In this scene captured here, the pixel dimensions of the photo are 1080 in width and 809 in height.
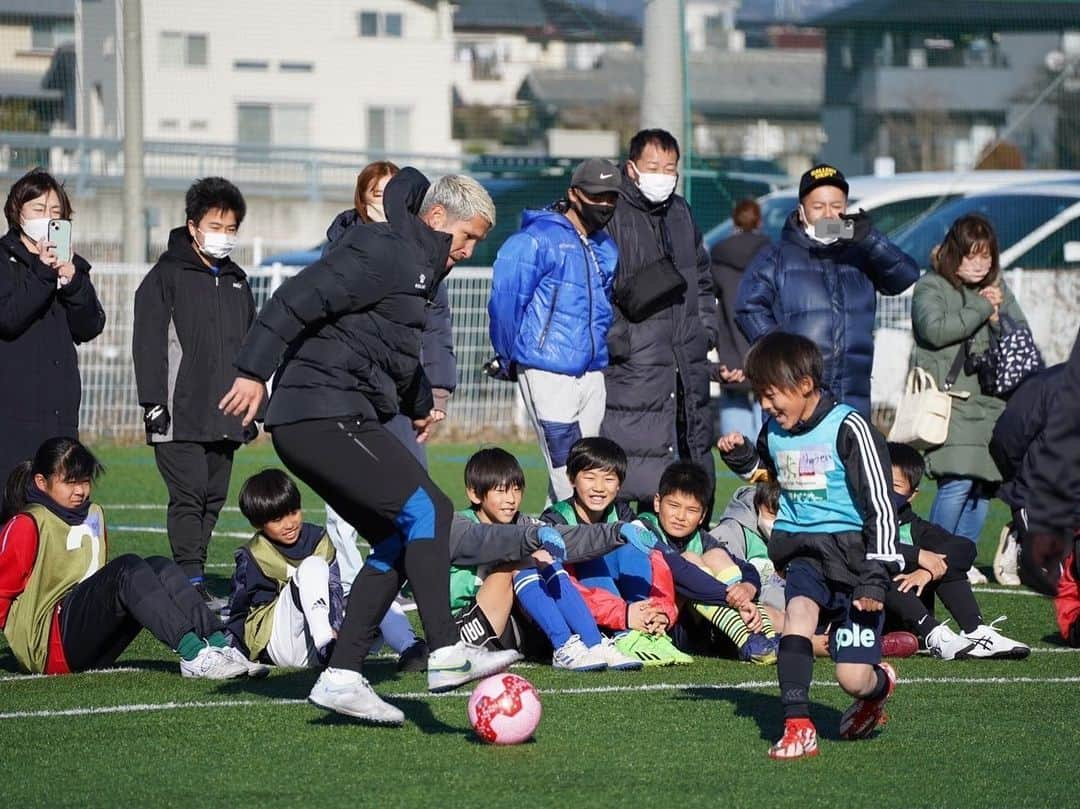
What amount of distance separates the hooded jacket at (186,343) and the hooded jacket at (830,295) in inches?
105

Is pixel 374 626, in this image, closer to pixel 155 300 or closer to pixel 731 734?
pixel 731 734

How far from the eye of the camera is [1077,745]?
6.22 m

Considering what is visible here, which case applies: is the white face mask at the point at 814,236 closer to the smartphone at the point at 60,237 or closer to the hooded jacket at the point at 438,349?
the hooded jacket at the point at 438,349

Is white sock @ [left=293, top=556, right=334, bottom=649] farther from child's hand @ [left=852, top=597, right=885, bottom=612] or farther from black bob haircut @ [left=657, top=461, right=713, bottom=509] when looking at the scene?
child's hand @ [left=852, top=597, right=885, bottom=612]

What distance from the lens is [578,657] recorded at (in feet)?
24.9

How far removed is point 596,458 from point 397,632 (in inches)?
48.3

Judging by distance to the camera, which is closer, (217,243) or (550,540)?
(550,540)

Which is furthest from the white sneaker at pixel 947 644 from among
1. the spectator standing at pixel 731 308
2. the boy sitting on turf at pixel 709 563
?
the spectator standing at pixel 731 308

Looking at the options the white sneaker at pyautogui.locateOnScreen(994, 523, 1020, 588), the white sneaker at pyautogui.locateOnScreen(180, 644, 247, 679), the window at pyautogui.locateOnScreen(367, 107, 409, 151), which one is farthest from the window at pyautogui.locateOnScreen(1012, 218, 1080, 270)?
the window at pyautogui.locateOnScreen(367, 107, 409, 151)

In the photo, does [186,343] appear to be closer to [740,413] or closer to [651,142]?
[651,142]

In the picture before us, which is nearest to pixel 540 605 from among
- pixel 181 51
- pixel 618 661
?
pixel 618 661

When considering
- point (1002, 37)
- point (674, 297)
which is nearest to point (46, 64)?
point (1002, 37)

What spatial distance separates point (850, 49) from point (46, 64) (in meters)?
9.84

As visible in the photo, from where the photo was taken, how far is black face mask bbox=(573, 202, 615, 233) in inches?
341
